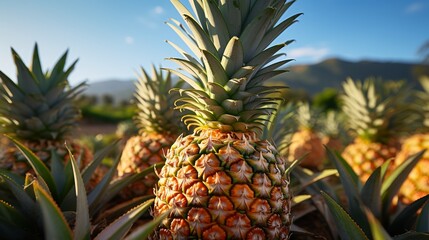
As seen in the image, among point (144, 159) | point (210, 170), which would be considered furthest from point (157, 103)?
point (210, 170)

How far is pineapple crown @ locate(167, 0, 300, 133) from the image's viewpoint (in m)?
1.90

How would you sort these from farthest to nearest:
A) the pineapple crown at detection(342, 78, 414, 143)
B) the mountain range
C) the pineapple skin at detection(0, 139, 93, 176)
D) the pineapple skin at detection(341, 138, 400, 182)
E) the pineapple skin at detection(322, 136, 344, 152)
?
the mountain range
the pineapple skin at detection(322, 136, 344, 152)
the pineapple crown at detection(342, 78, 414, 143)
the pineapple skin at detection(341, 138, 400, 182)
the pineapple skin at detection(0, 139, 93, 176)

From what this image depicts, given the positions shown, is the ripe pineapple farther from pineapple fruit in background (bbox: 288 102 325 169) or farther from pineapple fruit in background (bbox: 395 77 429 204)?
pineapple fruit in background (bbox: 288 102 325 169)

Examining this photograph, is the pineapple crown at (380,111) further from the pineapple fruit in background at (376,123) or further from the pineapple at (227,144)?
the pineapple at (227,144)

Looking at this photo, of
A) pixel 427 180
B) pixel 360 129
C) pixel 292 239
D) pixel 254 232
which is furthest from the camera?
pixel 360 129

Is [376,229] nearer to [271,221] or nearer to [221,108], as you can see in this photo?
[271,221]

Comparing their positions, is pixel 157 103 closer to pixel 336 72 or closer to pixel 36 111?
pixel 36 111

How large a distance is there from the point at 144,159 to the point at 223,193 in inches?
60.3

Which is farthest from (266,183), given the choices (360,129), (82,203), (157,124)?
(360,129)

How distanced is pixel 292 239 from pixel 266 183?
0.94m

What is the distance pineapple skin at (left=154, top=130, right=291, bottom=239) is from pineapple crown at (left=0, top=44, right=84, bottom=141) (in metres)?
1.66

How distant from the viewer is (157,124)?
334 centimetres

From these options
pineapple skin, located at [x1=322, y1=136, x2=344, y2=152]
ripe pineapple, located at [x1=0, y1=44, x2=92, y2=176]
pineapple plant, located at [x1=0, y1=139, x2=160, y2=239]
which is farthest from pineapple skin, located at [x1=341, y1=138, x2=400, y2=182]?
pineapple skin, located at [x1=322, y1=136, x2=344, y2=152]

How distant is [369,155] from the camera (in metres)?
4.02
